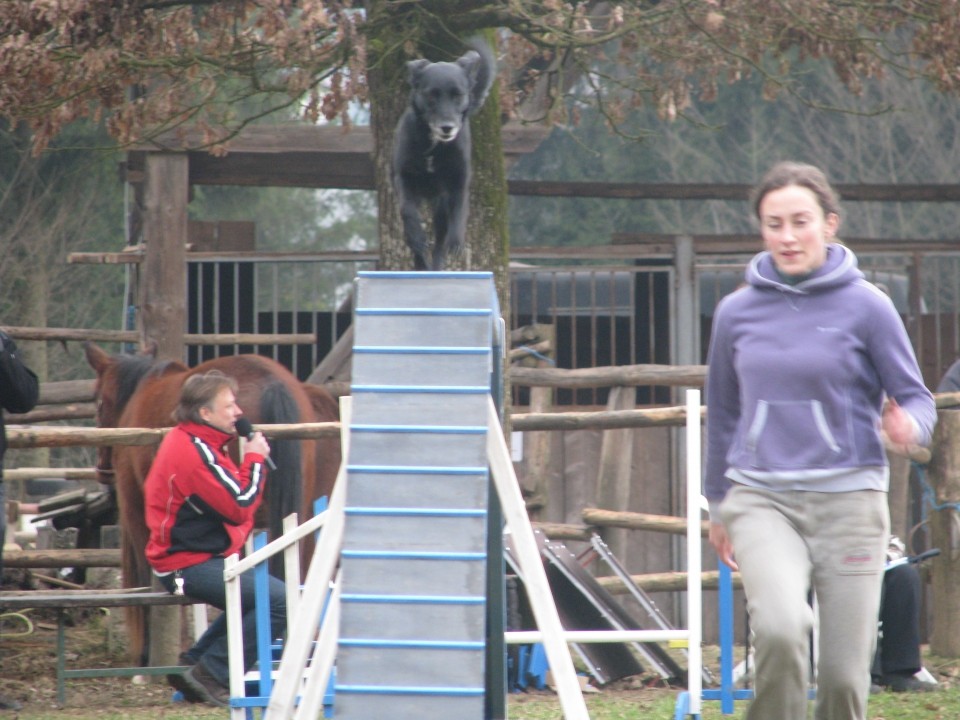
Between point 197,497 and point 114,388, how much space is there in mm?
2155

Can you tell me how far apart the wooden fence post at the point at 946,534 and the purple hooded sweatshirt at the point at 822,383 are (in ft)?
12.6

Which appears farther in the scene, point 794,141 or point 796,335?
point 794,141

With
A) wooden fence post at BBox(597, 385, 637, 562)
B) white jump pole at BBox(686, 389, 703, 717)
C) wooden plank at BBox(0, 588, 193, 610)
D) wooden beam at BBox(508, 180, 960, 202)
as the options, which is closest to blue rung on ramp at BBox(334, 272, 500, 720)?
white jump pole at BBox(686, 389, 703, 717)

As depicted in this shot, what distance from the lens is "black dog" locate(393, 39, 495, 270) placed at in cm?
429

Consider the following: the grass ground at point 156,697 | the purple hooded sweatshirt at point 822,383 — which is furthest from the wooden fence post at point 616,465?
the purple hooded sweatshirt at point 822,383

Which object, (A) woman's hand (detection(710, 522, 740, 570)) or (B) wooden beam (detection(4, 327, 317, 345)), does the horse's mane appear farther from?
(A) woman's hand (detection(710, 522, 740, 570))

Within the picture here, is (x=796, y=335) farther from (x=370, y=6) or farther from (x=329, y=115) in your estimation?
(x=329, y=115)

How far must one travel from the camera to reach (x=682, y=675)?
22.6ft

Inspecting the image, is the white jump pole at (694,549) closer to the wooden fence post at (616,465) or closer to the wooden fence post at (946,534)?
the wooden fence post at (946,534)

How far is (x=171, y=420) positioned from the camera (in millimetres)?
7066

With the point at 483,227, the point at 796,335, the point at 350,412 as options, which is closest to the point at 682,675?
the point at 483,227

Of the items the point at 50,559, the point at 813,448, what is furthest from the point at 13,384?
the point at 813,448

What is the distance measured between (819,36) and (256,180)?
482 centimetres

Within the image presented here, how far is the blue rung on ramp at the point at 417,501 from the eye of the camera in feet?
11.8
